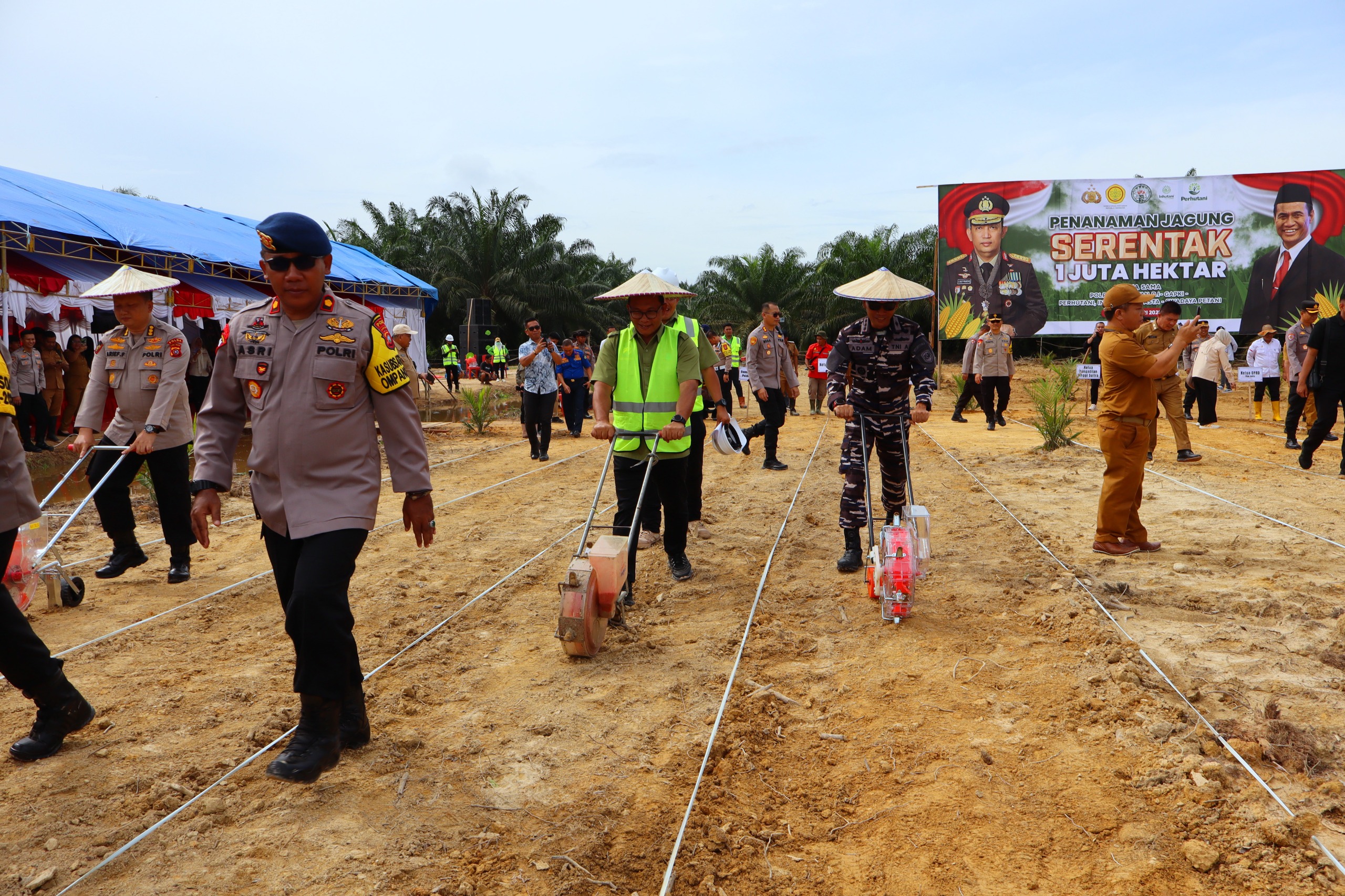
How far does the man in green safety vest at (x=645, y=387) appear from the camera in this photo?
513 centimetres

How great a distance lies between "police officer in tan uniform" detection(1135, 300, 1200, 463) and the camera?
9.34 m

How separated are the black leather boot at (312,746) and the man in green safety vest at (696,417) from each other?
288 cm

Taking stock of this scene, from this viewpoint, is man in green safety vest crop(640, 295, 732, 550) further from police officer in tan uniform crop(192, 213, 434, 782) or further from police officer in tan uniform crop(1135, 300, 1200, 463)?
police officer in tan uniform crop(1135, 300, 1200, 463)

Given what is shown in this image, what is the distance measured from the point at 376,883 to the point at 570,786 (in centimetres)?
72

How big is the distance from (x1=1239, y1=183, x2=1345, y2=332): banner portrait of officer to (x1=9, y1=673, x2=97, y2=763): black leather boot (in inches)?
1030

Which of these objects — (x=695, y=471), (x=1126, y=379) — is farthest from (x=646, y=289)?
(x=1126, y=379)

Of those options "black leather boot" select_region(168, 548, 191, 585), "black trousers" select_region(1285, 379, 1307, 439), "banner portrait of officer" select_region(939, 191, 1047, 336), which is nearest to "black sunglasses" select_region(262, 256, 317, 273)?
"black leather boot" select_region(168, 548, 191, 585)

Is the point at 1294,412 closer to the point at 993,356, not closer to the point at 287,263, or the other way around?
the point at 993,356

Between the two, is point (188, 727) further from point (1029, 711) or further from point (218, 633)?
point (1029, 711)

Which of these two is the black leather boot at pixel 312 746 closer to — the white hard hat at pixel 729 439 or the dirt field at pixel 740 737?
the dirt field at pixel 740 737

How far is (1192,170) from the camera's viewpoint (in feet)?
121

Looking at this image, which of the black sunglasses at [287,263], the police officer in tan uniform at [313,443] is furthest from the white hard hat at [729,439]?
the black sunglasses at [287,263]

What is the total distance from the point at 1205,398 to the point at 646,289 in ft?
40.7

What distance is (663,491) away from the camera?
539 cm
